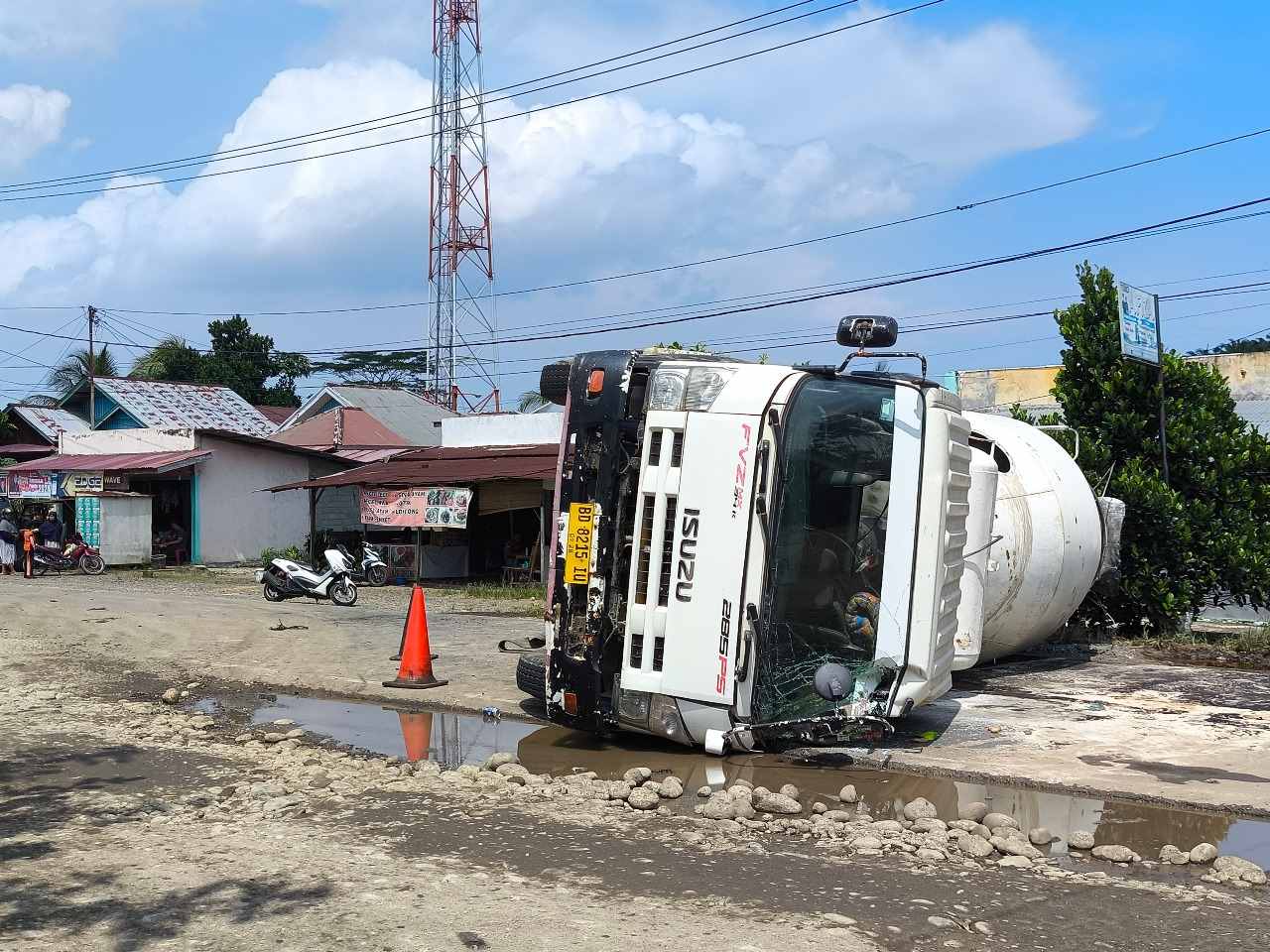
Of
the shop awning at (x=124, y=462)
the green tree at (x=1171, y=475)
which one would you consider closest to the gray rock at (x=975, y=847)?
the green tree at (x=1171, y=475)

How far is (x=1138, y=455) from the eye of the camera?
15.2 metres

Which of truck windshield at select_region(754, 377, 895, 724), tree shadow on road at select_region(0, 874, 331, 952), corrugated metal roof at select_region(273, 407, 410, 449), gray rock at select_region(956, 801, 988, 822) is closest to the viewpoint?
tree shadow on road at select_region(0, 874, 331, 952)

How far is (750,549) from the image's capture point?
728 cm

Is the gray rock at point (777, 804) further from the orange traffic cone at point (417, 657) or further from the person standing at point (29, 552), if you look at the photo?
the person standing at point (29, 552)

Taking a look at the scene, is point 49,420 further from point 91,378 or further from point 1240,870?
point 1240,870

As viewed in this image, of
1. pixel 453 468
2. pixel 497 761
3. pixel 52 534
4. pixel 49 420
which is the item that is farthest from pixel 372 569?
pixel 49 420

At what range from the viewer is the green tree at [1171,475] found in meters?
14.6

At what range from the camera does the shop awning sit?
29953mm

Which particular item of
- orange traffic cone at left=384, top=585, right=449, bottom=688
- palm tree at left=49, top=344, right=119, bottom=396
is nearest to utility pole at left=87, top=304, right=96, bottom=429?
palm tree at left=49, top=344, right=119, bottom=396

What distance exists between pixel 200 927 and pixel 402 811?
1.98 metres

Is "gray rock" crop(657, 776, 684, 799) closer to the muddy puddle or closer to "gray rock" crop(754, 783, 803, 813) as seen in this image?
the muddy puddle

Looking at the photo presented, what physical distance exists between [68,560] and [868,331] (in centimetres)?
2469

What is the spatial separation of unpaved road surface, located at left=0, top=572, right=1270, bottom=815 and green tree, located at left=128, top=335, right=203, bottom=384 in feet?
123

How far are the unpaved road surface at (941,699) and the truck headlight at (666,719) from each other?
4.04 ft
